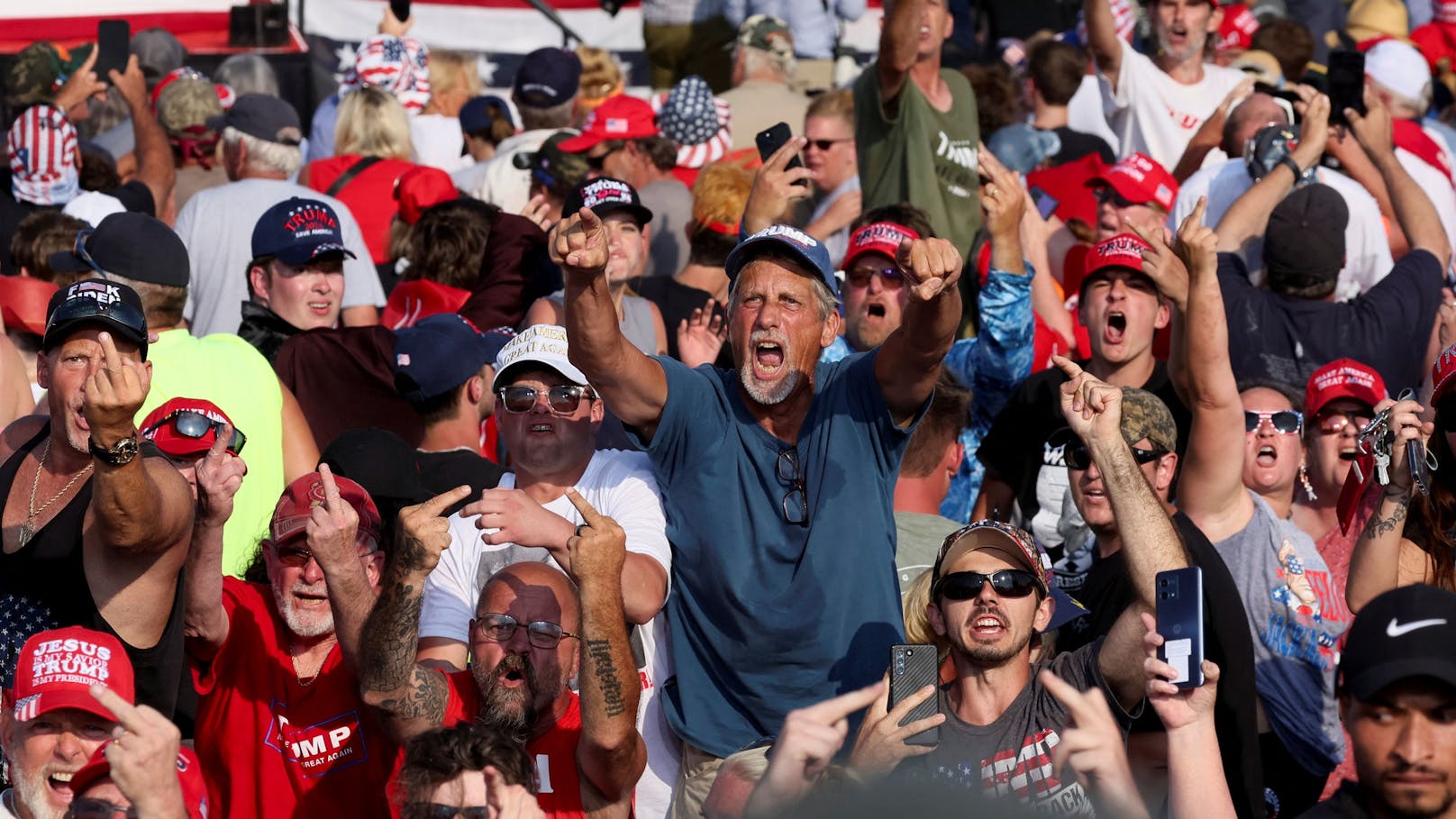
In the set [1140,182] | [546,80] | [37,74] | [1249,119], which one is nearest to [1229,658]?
[1140,182]

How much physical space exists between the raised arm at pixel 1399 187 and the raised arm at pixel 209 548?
466cm

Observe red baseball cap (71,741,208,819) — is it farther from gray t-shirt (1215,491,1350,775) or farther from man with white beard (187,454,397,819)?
gray t-shirt (1215,491,1350,775)

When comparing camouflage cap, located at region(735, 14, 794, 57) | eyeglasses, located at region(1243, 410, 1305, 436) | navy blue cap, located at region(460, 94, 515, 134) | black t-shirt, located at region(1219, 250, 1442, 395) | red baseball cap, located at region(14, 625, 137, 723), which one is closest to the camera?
red baseball cap, located at region(14, 625, 137, 723)

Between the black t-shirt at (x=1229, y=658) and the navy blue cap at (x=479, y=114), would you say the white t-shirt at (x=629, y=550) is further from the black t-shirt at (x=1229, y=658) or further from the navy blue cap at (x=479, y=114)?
the navy blue cap at (x=479, y=114)

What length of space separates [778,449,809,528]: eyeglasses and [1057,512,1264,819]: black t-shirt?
95 centimetres

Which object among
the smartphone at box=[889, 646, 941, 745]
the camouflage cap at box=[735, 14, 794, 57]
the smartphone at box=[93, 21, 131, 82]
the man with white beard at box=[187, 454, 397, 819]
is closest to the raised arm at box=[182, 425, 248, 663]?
the man with white beard at box=[187, 454, 397, 819]

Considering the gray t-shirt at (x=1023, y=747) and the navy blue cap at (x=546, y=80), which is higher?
the navy blue cap at (x=546, y=80)

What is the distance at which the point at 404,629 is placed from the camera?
4551 mm

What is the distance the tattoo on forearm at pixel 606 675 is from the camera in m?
4.43

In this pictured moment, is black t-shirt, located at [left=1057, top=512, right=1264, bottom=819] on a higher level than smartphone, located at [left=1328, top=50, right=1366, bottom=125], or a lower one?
lower

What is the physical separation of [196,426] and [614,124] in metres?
4.07

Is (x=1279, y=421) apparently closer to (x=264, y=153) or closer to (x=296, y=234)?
(x=296, y=234)

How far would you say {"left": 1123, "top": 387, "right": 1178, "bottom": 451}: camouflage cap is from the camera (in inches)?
221

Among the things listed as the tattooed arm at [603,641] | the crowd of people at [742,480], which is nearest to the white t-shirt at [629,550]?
the crowd of people at [742,480]
